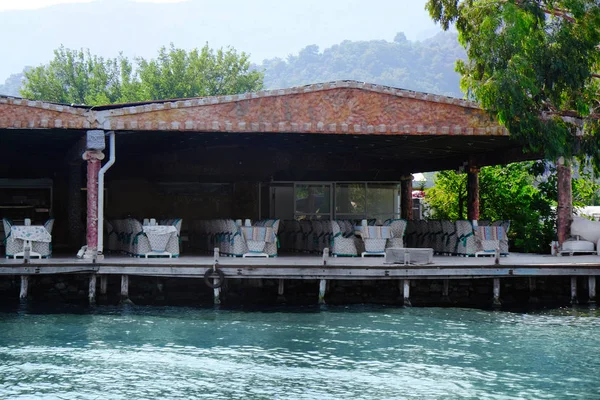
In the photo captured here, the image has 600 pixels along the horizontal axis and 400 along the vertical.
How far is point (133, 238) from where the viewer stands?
1905 centimetres

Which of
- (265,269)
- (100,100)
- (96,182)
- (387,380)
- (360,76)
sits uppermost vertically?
(360,76)

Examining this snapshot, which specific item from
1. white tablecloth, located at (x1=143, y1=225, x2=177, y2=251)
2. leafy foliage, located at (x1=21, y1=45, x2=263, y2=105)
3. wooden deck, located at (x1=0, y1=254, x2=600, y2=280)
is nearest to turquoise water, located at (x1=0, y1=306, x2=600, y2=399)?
wooden deck, located at (x1=0, y1=254, x2=600, y2=280)

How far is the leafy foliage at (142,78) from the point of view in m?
54.6

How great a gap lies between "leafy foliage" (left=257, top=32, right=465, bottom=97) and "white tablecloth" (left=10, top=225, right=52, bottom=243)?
500ft

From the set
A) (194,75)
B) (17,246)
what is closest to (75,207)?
(17,246)

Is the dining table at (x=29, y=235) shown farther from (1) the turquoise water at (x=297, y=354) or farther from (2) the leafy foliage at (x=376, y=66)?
(2) the leafy foliage at (x=376, y=66)

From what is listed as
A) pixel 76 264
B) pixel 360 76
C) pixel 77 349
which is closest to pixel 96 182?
pixel 76 264

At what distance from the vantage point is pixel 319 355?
482 inches

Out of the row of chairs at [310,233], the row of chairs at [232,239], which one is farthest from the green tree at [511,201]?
the row of chairs at [232,239]

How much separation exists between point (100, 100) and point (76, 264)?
37677 mm

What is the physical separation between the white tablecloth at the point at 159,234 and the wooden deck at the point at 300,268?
0.45 metres

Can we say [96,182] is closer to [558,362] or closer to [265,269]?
[265,269]

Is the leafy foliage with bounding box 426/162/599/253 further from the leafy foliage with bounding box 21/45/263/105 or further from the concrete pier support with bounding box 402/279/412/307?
the leafy foliage with bounding box 21/45/263/105

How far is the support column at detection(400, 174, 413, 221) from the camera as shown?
91.8ft
